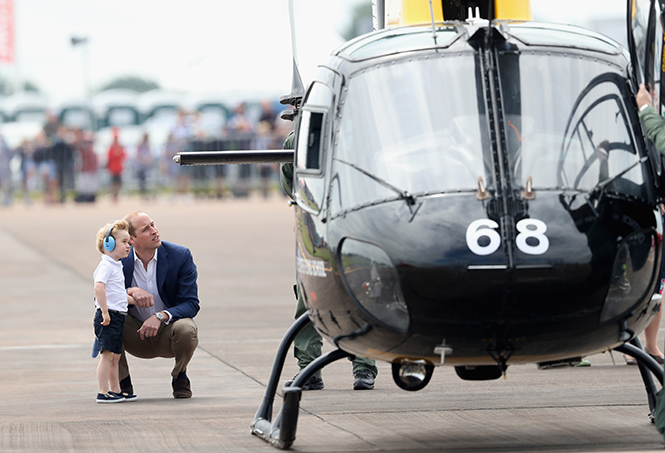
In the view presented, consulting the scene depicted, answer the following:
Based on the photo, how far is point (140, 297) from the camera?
24.2ft

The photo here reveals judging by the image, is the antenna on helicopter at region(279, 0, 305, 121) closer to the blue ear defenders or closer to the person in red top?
the blue ear defenders

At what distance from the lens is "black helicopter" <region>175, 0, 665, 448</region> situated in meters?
4.92

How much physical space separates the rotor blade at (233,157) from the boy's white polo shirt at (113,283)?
2.69ft

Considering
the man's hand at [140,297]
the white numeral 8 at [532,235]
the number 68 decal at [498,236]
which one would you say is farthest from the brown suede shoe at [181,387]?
the white numeral 8 at [532,235]

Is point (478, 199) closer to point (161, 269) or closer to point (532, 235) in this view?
point (532, 235)

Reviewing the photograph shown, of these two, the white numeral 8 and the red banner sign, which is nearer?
the white numeral 8

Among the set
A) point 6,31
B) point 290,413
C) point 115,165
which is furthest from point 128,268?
point 6,31

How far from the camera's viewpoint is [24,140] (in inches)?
1423

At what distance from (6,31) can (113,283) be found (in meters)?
56.4

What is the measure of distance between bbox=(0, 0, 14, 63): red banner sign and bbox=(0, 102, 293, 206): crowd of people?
25190 mm

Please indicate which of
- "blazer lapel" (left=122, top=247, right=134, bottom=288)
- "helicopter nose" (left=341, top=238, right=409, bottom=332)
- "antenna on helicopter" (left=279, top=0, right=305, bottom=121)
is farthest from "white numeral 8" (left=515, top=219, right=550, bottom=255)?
"blazer lapel" (left=122, top=247, right=134, bottom=288)

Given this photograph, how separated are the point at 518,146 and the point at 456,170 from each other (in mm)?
309

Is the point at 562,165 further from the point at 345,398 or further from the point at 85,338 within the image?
the point at 85,338

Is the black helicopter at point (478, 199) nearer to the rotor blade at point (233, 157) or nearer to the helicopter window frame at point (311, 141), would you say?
the helicopter window frame at point (311, 141)
